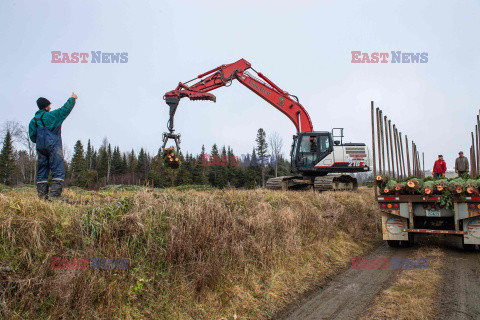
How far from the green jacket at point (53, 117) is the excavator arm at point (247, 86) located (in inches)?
254

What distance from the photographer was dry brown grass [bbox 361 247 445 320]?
3555 millimetres

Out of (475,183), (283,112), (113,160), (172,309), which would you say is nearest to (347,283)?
(172,309)

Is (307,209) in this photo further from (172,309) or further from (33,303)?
(33,303)

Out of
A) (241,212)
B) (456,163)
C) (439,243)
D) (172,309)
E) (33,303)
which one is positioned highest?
(456,163)

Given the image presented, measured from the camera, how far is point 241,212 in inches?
211

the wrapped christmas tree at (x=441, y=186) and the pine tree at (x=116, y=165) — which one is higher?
the pine tree at (x=116, y=165)

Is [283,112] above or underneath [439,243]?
above

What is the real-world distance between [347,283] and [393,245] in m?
3.46

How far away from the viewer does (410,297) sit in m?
4.01

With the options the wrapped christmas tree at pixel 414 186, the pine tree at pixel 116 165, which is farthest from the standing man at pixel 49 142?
the pine tree at pixel 116 165

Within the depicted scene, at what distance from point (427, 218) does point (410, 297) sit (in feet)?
13.8

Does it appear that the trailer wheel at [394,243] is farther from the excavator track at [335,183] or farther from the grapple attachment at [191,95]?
the grapple attachment at [191,95]

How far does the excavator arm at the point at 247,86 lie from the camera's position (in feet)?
38.5

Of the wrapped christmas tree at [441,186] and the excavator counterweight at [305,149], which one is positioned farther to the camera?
the excavator counterweight at [305,149]
